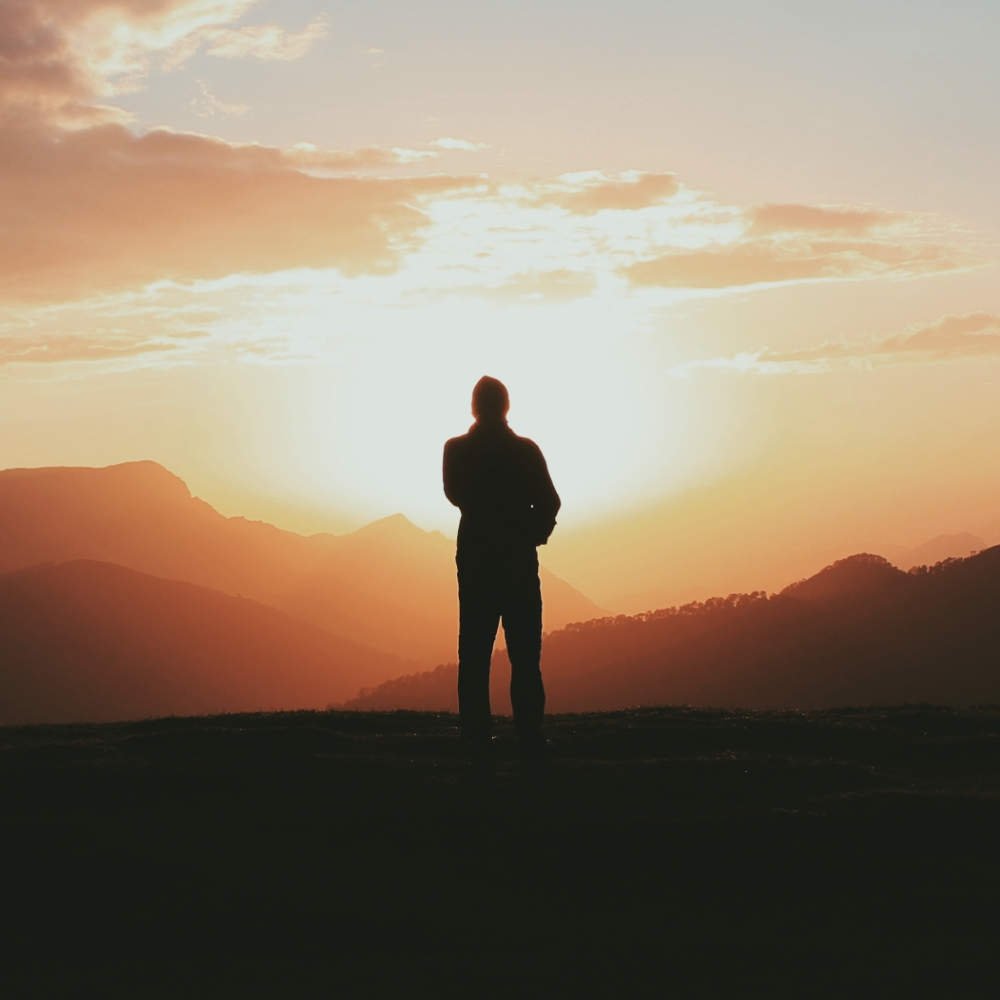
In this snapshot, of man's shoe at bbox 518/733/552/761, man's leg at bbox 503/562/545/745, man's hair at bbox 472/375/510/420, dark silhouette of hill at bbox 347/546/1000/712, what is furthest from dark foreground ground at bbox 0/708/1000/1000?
dark silhouette of hill at bbox 347/546/1000/712

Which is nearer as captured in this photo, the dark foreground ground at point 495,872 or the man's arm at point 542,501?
the dark foreground ground at point 495,872

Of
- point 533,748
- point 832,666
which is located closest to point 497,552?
point 533,748

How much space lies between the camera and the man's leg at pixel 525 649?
13211 millimetres

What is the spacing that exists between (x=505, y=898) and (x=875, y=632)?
19294 centimetres

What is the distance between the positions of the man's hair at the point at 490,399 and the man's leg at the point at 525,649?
73.3 inches

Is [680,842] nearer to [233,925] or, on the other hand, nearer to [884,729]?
[233,925]

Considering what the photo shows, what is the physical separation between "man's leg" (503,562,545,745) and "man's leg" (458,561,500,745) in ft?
0.76

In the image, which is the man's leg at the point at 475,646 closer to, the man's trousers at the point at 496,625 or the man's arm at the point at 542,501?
the man's trousers at the point at 496,625

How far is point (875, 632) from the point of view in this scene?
190875 mm

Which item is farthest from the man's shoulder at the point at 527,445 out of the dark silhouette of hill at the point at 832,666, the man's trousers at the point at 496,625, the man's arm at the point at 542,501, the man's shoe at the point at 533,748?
the dark silhouette of hill at the point at 832,666

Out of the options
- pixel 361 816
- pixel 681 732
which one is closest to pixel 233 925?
pixel 361 816

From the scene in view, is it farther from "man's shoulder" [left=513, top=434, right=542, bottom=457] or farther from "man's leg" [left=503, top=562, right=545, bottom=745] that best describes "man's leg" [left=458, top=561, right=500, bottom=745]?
"man's shoulder" [left=513, top=434, right=542, bottom=457]

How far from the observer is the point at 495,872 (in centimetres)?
1005

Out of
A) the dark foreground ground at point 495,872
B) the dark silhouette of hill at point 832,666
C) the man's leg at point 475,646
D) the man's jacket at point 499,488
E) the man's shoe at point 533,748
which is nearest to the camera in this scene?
the dark foreground ground at point 495,872
